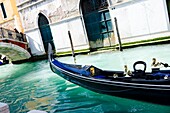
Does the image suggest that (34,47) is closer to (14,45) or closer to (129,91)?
(14,45)

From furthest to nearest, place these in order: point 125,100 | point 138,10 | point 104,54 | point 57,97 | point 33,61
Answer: point 33,61
point 104,54
point 138,10
point 57,97
point 125,100

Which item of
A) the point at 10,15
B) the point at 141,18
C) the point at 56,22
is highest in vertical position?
the point at 10,15

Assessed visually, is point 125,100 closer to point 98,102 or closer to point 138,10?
point 98,102

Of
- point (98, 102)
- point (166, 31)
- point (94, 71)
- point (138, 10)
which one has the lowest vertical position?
point (98, 102)

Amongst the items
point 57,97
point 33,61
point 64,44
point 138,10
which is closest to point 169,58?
point 138,10

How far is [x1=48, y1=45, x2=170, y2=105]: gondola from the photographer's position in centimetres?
248

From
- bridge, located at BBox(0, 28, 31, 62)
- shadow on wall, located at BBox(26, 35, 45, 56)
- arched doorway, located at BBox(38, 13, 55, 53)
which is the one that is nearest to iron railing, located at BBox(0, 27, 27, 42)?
bridge, located at BBox(0, 28, 31, 62)

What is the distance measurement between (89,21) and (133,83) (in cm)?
495

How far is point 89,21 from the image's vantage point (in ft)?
24.4

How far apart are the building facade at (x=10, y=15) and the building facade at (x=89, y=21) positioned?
0.33 m

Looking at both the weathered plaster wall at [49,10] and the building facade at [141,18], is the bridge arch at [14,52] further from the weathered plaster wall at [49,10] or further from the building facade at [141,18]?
the building facade at [141,18]

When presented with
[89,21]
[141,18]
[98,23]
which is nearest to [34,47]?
[89,21]

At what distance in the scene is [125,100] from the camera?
303 centimetres

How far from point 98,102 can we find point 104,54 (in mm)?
3661
